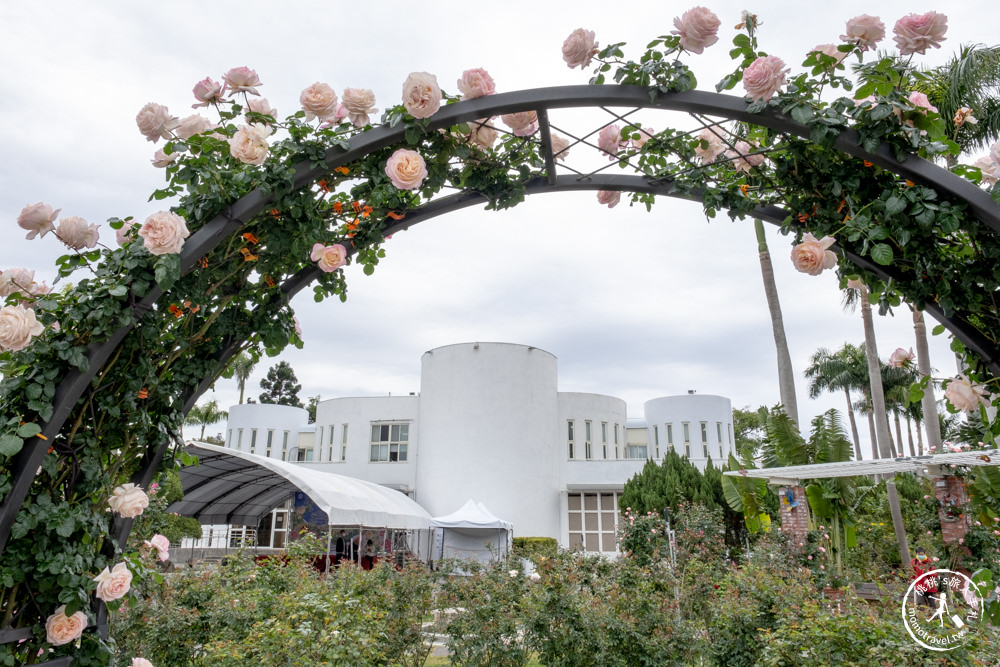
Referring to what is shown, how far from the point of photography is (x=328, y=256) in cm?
293

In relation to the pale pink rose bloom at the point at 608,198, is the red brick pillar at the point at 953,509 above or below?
below

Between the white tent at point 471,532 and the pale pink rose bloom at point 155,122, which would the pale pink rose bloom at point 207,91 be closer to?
the pale pink rose bloom at point 155,122

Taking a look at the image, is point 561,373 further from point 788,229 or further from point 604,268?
point 788,229

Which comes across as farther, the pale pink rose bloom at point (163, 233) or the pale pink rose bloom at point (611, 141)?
the pale pink rose bloom at point (611, 141)

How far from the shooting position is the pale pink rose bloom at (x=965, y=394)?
8.38 ft

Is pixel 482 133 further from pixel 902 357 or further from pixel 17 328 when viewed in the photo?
pixel 902 357

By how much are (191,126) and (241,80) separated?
0.29 m

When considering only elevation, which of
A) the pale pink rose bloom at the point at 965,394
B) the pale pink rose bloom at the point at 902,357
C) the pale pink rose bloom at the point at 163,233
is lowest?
the pale pink rose bloom at the point at 965,394

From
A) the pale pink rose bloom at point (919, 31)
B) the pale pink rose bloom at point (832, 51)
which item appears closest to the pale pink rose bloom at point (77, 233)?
the pale pink rose bloom at point (832, 51)

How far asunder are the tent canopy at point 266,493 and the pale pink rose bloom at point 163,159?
10.6 m

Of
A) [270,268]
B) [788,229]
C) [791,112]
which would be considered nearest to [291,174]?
[270,268]

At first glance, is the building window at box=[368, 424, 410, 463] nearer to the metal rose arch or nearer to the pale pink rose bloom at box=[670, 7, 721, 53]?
the metal rose arch

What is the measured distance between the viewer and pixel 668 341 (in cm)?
1733

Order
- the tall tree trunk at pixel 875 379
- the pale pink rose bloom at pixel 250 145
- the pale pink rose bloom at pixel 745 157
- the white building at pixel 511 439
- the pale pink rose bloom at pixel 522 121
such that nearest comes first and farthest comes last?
1. the pale pink rose bloom at pixel 250 145
2. the pale pink rose bloom at pixel 522 121
3. the pale pink rose bloom at pixel 745 157
4. the tall tree trunk at pixel 875 379
5. the white building at pixel 511 439
